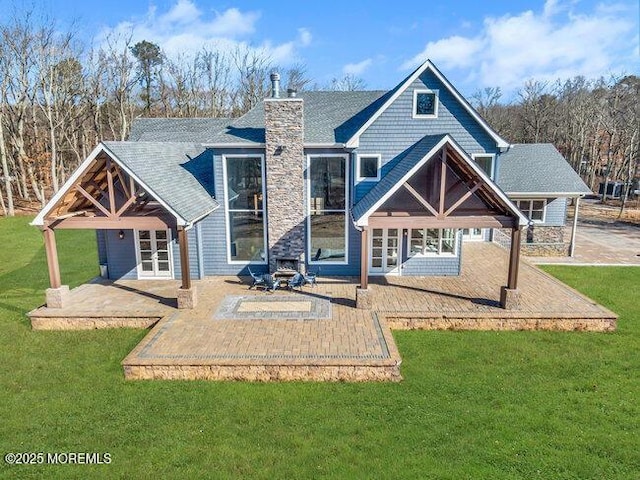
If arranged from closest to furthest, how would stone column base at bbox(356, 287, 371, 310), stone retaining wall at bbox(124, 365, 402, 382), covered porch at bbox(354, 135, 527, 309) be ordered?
stone retaining wall at bbox(124, 365, 402, 382) → covered porch at bbox(354, 135, 527, 309) → stone column base at bbox(356, 287, 371, 310)

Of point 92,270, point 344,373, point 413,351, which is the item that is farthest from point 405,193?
point 92,270

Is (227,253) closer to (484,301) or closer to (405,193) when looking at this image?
(405,193)

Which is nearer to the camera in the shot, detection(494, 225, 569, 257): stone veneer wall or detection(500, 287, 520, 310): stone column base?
detection(500, 287, 520, 310): stone column base

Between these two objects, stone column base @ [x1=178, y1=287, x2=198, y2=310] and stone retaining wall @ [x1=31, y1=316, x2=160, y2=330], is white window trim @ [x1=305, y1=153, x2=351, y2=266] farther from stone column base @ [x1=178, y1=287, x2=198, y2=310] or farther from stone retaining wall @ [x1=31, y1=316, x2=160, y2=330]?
stone retaining wall @ [x1=31, y1=316, x2=160, y2=330]

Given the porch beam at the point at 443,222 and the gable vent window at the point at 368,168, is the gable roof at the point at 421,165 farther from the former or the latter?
the gable vent window at the point at 368,168

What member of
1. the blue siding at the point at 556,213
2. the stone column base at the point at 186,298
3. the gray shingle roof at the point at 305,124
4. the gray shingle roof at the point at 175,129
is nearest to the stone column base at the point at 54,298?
the stone column base at the point at 186,298

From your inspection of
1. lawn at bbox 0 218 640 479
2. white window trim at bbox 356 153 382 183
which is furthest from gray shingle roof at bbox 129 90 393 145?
lawn at bbox 0 218 640 479

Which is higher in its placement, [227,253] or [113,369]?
[227,253]
